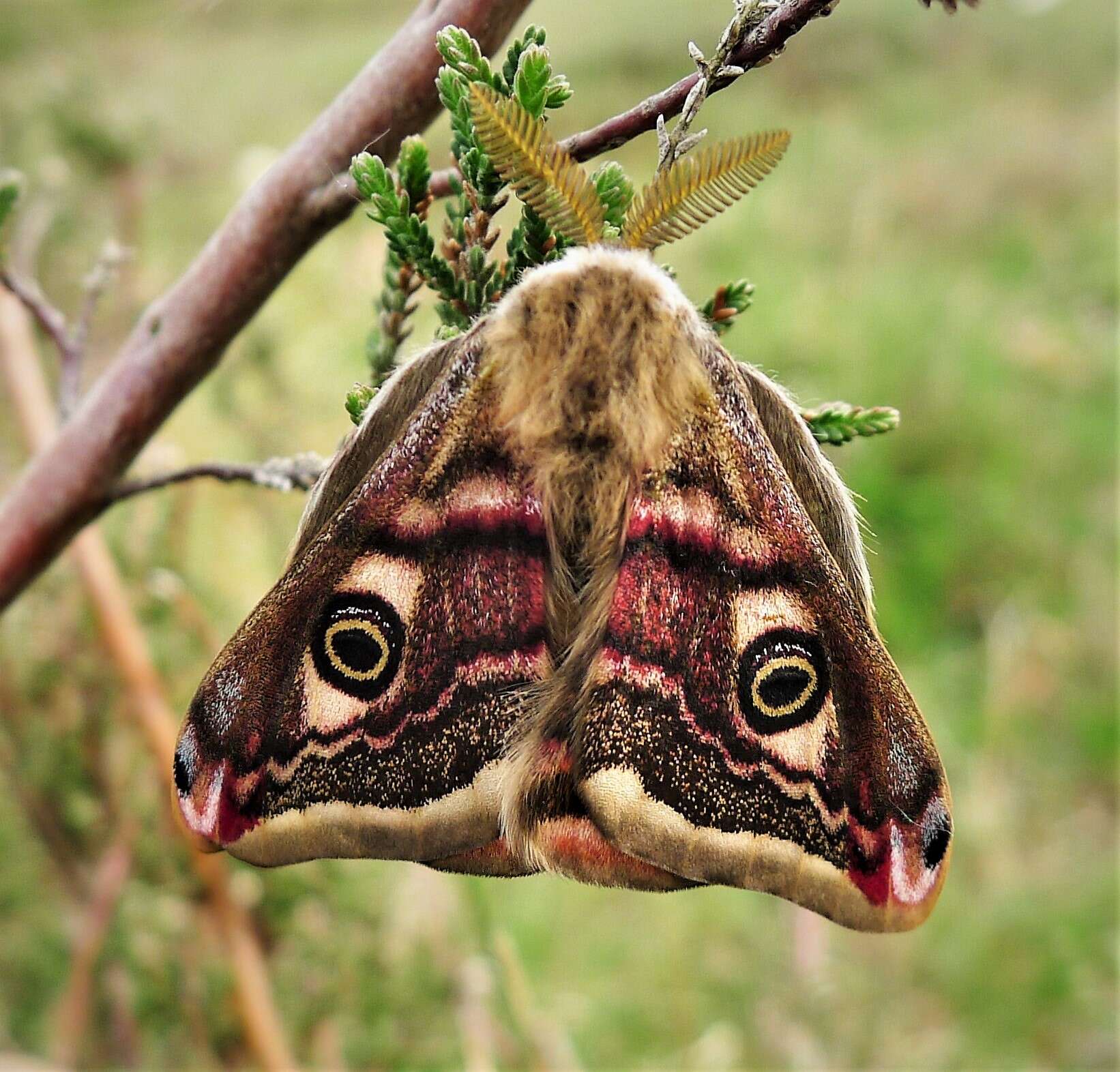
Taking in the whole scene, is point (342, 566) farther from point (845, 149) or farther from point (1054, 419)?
point (845, 149)

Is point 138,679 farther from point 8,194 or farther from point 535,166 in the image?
point 535,166

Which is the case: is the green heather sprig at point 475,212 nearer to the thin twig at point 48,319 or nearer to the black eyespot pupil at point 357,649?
the black eyespot pupil at point 357,649

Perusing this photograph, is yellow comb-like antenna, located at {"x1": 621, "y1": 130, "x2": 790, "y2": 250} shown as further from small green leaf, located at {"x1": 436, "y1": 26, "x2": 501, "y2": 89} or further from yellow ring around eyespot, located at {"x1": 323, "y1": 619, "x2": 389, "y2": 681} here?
yellow ring around eyespot, located at {"x1": 323, "y1": 619, "x2": 389, "y2": 681}

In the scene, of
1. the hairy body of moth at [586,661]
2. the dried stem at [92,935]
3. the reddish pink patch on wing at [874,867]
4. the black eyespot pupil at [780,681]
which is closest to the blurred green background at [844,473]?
the dried stem at [92,935]

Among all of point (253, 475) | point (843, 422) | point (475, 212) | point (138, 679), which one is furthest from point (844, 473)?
point (475, 212)

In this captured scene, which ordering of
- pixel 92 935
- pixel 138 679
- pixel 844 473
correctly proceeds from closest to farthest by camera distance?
pixel 138 679
pixel 92 935
pixel 844 473

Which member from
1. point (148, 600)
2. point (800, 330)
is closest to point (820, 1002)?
point (148, 600)
